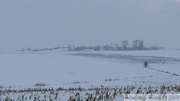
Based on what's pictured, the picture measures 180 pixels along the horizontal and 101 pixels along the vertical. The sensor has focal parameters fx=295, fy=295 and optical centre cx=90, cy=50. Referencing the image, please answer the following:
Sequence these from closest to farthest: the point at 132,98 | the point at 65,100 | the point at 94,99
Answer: the point at 132,98 < the point at 94,99 < the point at 65,100

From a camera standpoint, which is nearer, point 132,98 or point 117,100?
point 132,98

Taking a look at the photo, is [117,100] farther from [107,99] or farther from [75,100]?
[75,100]

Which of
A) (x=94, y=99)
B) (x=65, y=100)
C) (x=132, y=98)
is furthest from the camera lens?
(x=65, y=100)

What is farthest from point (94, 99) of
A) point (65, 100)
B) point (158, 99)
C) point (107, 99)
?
point (158, 99)

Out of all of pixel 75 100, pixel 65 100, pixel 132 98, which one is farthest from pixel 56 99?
pixel 132 98

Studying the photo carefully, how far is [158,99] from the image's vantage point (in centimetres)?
776

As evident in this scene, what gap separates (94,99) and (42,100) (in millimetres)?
1543

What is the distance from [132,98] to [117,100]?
0.88 m

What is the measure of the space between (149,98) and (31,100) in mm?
3547

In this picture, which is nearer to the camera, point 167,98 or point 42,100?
point 167,98

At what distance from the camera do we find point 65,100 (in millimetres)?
8781

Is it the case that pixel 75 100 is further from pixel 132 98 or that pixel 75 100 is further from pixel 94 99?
pixel 132 98

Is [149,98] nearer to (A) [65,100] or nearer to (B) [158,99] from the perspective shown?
(B) [158,99]

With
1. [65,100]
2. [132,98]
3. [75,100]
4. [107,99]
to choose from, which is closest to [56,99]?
[65,100]
